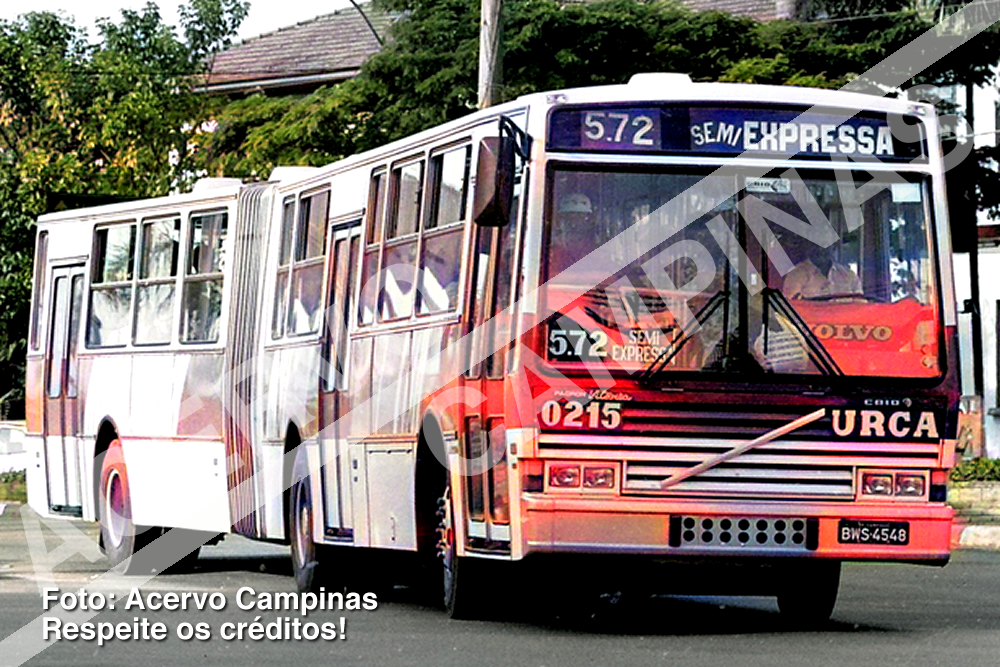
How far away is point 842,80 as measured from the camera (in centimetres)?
2802

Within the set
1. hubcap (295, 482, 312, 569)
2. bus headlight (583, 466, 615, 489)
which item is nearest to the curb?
hubcap (295, 482, 312, 569)

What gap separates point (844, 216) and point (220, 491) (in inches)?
252

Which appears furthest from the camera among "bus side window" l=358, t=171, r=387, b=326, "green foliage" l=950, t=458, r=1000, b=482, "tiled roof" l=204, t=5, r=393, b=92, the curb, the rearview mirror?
"tiled roof" l=204, t=5, r=393, b=92

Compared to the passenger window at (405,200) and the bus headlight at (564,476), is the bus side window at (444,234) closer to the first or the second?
the passenger window at (405,200)

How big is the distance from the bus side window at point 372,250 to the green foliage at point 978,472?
1048 centimetres

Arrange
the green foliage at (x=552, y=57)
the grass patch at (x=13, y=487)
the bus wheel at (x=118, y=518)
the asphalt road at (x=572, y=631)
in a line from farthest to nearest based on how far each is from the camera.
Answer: the grass patch at (x=13, y=487), the green foliage at (x=552, y=57), the bus wheel at (x=118, y=518), the asphalt road at (x=572, y=631)

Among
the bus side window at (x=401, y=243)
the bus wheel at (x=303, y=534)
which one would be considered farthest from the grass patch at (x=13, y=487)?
the bus side window at (x=401, y=243)

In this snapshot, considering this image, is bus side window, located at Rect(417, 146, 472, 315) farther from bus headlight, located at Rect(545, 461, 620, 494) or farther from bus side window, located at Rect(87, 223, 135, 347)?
bus side window, located at Rect(87, 223, 135, 347)

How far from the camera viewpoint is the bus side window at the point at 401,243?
13.6 m

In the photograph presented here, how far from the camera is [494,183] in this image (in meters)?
11.5

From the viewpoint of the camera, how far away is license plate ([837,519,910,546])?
1181 centimetres

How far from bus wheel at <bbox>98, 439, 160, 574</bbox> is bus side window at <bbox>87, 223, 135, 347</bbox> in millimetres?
957

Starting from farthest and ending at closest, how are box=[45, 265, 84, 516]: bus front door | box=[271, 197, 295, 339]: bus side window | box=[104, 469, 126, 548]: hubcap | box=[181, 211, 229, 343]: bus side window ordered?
box=[45, 265, 84, 516]: bus front door < box=[104, 469, 126, 548]: hubcap < box=[181, 211, 229, 343]: bus side window < box=[271, 197, 295, 339]: bus side window

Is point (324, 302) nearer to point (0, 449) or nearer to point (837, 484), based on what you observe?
point (837, 484)
